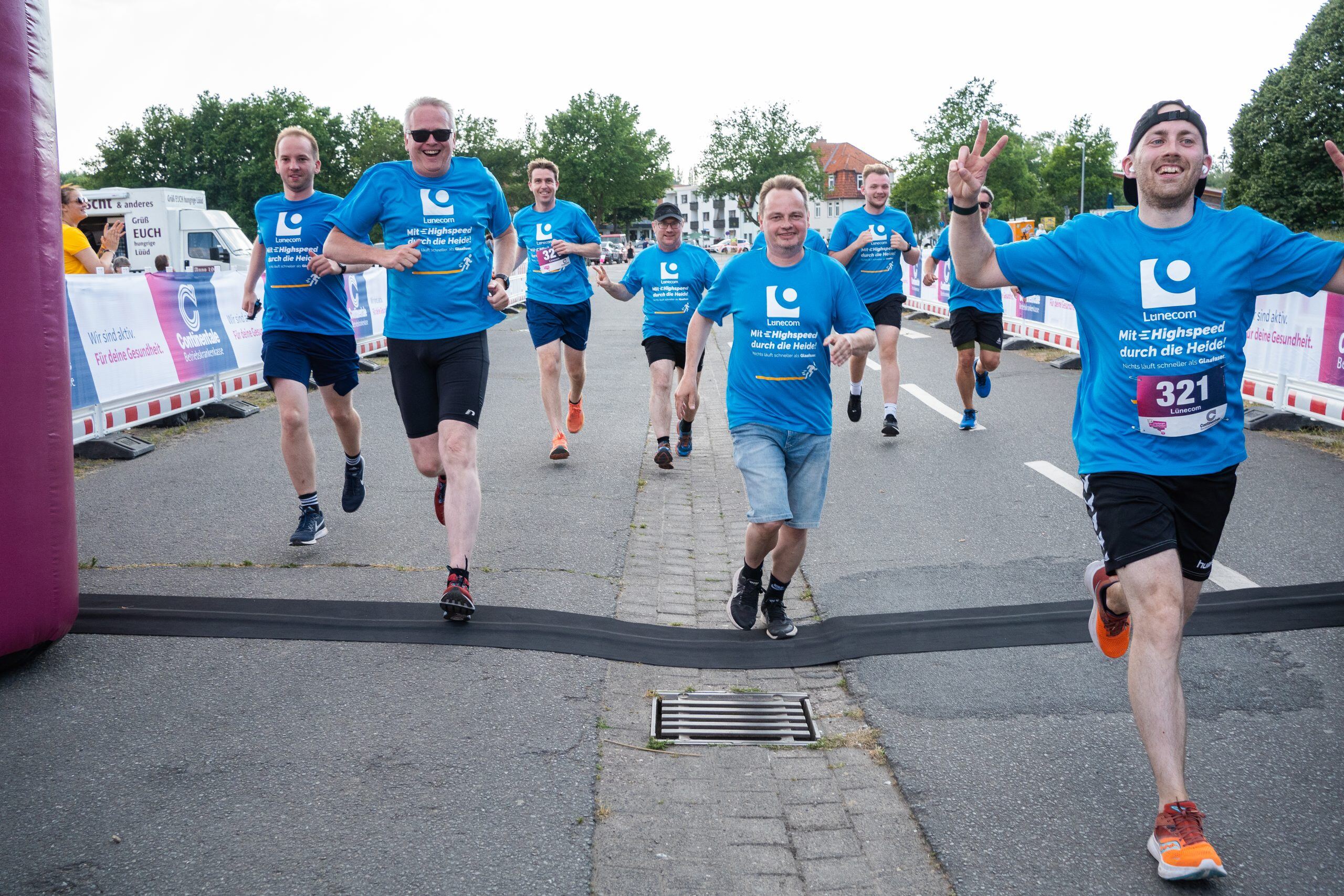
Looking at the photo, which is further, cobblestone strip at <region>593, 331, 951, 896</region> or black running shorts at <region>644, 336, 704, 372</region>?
black running shorts at <region>644, 336, 704, 372</region>

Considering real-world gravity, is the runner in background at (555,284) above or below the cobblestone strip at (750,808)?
above

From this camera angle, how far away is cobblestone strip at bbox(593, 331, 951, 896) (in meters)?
2.91

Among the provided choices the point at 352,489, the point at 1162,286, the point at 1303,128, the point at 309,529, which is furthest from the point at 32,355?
the point at 1303,128

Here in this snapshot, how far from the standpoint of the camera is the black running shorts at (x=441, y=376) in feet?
16.8

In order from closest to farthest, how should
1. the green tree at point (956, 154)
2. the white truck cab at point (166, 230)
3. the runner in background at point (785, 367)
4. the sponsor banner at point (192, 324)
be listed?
the runner in background at point (785, 367), the sponsor banner at point (192, 324), the white truck cab at point (166, 230), the green tree at point (956, 154)

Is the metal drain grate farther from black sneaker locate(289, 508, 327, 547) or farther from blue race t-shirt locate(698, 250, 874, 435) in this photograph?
black sneaker locate(289, 508, 327, 547)

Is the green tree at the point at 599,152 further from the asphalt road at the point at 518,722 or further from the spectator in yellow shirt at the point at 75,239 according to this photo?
the asphalt road at the point at 518,722

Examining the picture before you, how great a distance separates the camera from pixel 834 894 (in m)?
2.84

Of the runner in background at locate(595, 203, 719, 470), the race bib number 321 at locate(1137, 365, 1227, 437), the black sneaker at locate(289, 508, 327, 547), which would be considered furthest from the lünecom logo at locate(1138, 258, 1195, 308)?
the runner in background at locate(595, 203, 719, 470)

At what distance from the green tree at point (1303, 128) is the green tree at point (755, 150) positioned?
216ft

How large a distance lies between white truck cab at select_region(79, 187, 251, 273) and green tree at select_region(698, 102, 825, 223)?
81.8 m

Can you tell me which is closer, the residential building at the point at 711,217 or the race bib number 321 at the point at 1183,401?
the race bib number 321 at the point at 1183,401

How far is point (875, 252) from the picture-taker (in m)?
10.1

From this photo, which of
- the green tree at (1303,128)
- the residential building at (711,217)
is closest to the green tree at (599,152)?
the residential building at (711,217)
